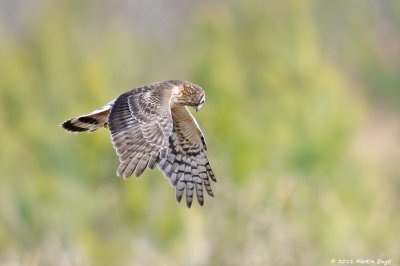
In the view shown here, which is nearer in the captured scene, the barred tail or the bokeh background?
the barred tail

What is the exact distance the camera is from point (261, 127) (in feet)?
115

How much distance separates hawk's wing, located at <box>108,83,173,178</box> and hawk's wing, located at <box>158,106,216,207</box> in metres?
1.11

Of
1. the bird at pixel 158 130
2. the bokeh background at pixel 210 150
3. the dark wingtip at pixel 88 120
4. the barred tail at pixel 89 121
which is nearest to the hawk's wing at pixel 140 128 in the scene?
the bird at pixel 158 130

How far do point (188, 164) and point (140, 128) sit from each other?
168 cm

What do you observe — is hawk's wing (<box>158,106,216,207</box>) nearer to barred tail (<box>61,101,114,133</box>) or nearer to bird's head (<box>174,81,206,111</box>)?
bird's head (<box>174,81,206,111</box>)

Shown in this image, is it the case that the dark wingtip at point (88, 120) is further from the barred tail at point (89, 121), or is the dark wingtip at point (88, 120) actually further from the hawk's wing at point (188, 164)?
the hawk's wing at point (188, 164)

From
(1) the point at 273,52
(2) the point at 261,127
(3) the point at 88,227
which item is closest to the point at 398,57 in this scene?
(1) the point at 273,52

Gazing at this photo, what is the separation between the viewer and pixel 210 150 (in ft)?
82.2

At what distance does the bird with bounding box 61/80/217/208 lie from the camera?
12531 millimetres

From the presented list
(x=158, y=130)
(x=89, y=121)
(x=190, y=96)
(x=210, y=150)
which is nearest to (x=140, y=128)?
(x=158, y=130)

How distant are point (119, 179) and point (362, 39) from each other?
2934cm

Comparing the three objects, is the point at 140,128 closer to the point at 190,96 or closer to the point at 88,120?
the point at 88,120

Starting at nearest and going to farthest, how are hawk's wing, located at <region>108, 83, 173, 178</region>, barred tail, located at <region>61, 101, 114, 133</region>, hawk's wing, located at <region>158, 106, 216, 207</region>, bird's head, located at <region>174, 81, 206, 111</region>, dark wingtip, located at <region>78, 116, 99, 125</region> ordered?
hawk's wing, located at <region>108, 83, 173, 178</region> → barred tail, located at <region>61, 101, 114, 133</region> → dark wingtip, located at <region>78, 116, 99, 125</region> → bird's head, located at <region>174, 81, 206, 111</region> → hawk's wing, located at <region>158, 106, 216, 207</region>

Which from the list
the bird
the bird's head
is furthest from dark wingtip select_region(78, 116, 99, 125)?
the bird's head
